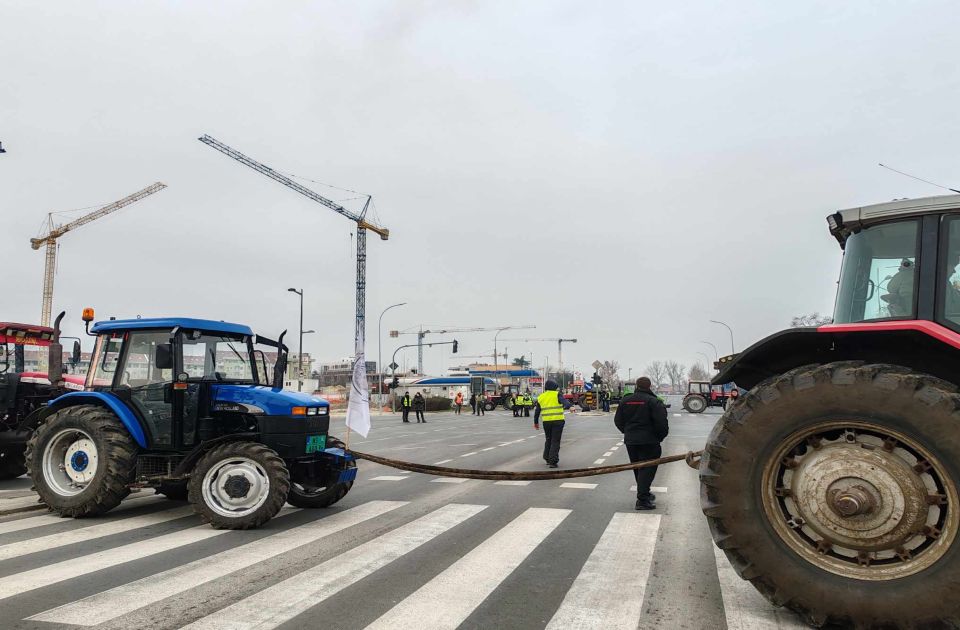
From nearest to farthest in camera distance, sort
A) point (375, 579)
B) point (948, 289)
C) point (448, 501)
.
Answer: point (948, 289) → point (375, 579) → point (448, 501)

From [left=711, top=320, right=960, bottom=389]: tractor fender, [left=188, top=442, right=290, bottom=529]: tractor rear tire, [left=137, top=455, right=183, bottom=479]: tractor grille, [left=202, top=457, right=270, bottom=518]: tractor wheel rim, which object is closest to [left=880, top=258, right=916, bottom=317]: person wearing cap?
[left=711, top=320, right=960, bottom=389]: tractor fender

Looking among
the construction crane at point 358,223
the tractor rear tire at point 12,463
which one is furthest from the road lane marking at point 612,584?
the construction crane at point 358,223

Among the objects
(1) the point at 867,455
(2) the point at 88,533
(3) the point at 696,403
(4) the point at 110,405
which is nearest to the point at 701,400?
(3) the point at 696,403

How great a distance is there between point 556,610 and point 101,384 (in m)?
6.34

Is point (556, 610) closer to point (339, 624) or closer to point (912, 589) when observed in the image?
point (339, 624)

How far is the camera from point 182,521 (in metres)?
6.75

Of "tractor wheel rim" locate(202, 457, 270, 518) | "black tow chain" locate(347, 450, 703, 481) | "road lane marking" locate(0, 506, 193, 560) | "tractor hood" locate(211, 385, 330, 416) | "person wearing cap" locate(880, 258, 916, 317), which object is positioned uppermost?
"person wearing cap" locate(880, 258, 916, 317)

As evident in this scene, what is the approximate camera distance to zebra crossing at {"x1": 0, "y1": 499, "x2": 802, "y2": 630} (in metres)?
3.80

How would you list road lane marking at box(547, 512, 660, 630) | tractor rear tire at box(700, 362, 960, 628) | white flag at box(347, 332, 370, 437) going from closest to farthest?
tractor rear tire at box(700, 362, 960, 628), road lane marking at box(547, 512, 660, 630), white flag at box(347, 332, 370, 437)

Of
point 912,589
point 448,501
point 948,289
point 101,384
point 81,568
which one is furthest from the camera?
point 448,501

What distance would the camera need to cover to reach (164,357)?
6934 mm

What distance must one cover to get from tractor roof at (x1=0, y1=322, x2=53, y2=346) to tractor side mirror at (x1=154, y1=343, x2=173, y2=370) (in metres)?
5.09

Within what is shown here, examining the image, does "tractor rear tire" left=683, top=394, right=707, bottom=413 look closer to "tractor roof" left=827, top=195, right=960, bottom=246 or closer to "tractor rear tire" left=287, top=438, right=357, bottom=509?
"tractor rear tire" left=287, top=438, right=357, bottom=509

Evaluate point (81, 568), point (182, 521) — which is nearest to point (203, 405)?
point (182, 521)
